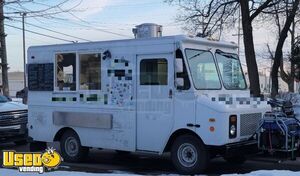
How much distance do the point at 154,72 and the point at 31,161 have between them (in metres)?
3.37

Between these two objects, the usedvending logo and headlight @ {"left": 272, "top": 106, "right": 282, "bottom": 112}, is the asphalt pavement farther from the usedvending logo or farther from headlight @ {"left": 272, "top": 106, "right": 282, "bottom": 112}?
the usedvending logo

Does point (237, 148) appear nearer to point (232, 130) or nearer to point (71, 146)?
point (232, 130)

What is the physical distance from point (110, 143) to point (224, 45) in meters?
3.32

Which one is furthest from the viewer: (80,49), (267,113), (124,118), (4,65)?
(4,65)

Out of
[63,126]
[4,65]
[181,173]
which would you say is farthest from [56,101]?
[4,65]

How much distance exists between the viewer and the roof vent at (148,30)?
36.8 ft

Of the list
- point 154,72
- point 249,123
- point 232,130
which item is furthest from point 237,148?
point 154,72

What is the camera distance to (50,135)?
12.2 m

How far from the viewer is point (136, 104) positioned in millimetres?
10688

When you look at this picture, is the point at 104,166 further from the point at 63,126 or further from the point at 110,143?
the point at 63,126

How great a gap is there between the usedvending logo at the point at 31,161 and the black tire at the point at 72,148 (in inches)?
119

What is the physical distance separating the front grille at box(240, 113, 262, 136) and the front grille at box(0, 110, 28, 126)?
7485mm

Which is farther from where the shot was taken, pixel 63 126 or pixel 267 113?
pixel 63 126

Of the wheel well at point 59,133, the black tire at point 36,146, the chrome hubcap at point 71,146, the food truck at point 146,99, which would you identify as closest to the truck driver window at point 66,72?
the food truck at point 146,99
